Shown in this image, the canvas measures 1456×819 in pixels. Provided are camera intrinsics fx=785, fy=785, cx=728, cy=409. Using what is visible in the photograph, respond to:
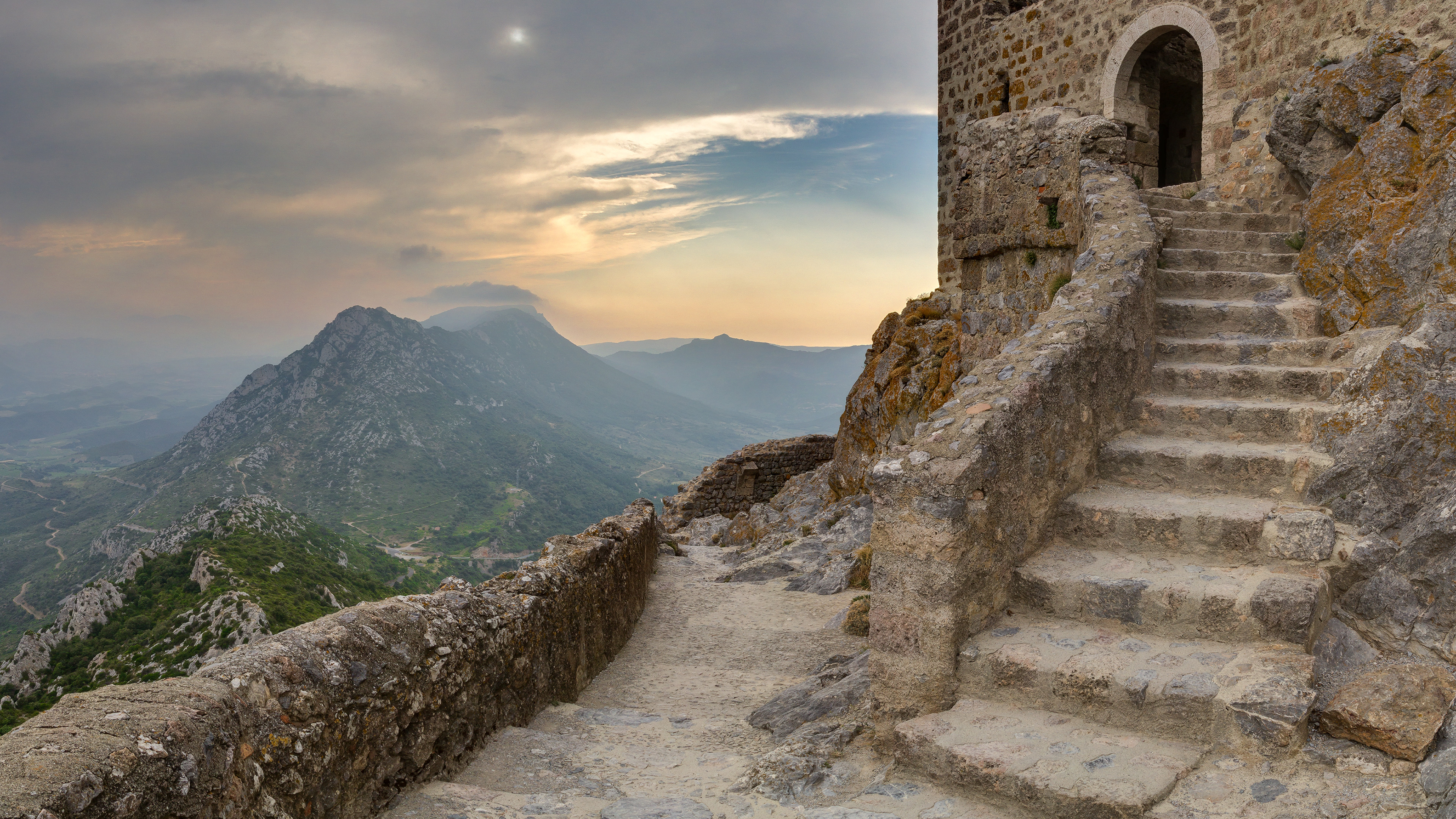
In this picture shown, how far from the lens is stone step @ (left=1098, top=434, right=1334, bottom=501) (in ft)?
13.9

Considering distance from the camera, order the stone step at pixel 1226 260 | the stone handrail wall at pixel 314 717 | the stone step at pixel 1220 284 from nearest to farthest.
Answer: the stone handrail wall at pixel 314 717 → the stone step at pixel 1220 284 → the stone step at pixel 1226 260

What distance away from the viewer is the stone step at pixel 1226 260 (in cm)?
652

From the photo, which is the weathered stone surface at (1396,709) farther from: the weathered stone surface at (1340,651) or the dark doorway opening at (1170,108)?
the dark doorway opening at (1170,108)

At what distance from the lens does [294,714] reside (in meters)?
2.97

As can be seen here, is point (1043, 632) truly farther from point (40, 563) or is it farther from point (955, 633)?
point (40, 563)

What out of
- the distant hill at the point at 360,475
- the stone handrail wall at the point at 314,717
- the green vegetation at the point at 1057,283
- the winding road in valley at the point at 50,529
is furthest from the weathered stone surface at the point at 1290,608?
the winding road in valley at the point at 50,529

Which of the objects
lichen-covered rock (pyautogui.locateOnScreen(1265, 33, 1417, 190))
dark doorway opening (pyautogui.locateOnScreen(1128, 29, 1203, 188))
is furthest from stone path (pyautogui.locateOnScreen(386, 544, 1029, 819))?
dark doorway opening (pyautogui.locateOnScreen(1128, 29, 1203, 188))

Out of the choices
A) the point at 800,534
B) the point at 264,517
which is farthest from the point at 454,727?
the point at 264,517

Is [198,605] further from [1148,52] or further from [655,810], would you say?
[1148,52]

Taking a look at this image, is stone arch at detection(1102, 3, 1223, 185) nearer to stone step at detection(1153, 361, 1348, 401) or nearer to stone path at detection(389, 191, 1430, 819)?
stone step at detection(1153, 361, 1348, 401)

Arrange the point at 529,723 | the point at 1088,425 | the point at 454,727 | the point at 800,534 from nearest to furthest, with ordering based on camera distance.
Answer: the point at 454,727, the point at 1088,425, the point at 529,723, the point at 800,534

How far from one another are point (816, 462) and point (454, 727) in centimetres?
1753

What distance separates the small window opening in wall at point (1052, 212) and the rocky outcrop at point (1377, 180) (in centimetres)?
222

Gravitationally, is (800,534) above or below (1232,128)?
below
